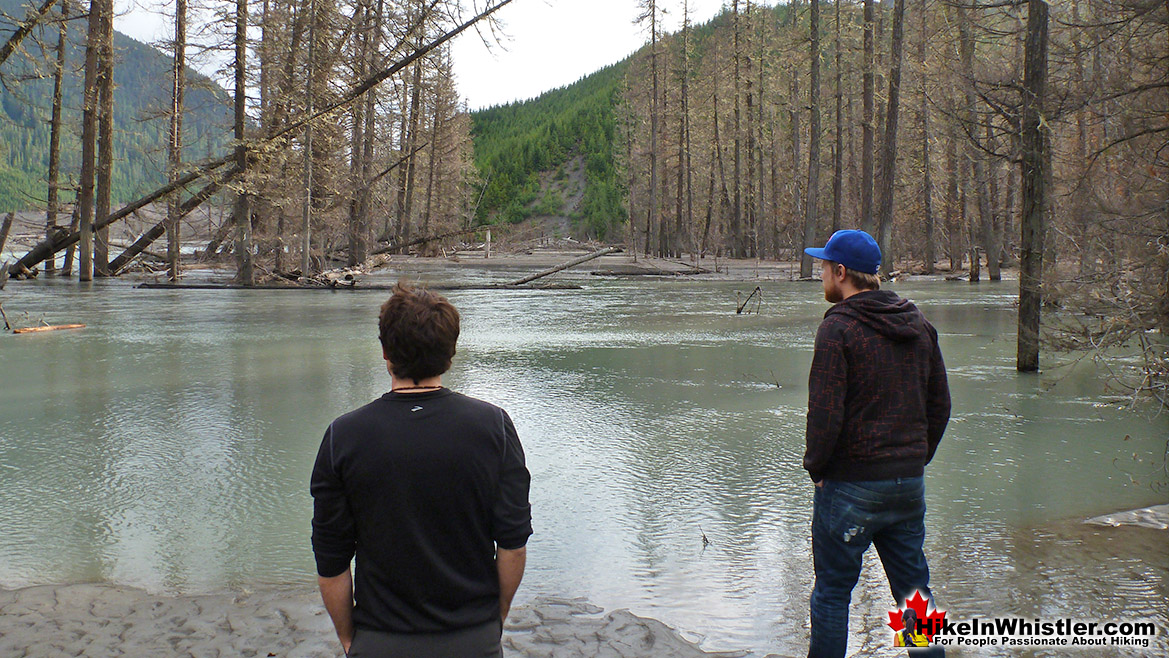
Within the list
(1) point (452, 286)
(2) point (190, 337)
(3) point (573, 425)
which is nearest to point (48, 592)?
(3) point (573, 425)

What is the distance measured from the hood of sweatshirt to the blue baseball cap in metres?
0.10

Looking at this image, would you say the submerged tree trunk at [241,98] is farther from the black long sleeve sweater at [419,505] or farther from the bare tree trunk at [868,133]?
the black long sleeve sweater at [419,505]

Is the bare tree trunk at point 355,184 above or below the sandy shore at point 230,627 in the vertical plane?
above

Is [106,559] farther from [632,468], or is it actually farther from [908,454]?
[908,454]

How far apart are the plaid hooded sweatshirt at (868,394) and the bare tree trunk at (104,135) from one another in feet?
92.2

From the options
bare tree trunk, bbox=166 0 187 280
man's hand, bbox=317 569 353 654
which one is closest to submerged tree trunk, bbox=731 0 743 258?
bare tree trunk, bbox=166 0 187 280

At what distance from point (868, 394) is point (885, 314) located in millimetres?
292

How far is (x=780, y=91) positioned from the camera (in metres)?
50.2

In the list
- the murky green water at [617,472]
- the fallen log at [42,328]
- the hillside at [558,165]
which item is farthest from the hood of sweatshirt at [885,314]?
the hillside at [558,165]

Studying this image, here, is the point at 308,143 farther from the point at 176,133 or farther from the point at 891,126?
the point at 891,126

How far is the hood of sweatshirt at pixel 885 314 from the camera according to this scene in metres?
3.19

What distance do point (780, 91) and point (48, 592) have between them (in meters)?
49.8

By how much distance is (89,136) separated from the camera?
27.3m

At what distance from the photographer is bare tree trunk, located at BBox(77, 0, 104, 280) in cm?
2581
